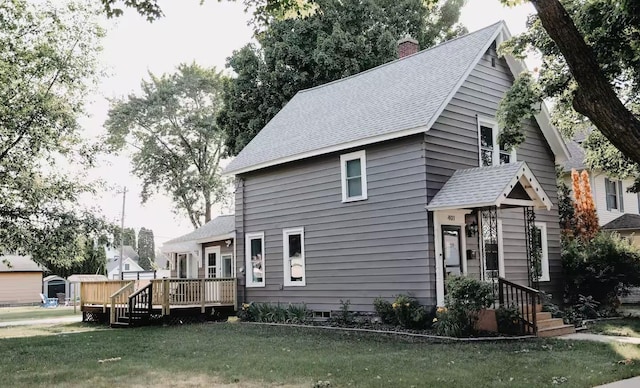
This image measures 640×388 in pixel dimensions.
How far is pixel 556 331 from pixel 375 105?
24.9ft

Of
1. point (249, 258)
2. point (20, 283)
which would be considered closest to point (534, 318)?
point (249, 258)

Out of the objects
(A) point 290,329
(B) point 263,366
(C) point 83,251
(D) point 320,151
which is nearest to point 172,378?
(B) point 263,366

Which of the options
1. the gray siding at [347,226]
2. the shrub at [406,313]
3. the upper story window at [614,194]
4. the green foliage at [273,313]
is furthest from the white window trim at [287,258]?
Answer: the upper story window at [614,194]

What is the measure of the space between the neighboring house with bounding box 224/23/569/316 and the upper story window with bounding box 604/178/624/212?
9.89 meters

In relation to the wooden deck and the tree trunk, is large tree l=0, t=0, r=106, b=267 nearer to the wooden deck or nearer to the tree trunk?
the wooden deck

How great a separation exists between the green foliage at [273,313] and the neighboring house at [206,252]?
2973mm

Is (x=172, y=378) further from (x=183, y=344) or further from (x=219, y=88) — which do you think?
(x=219, y=88)

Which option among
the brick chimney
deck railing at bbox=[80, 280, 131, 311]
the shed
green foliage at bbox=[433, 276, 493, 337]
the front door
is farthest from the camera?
the shed

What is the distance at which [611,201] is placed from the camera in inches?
1096

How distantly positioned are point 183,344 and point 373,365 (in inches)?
193

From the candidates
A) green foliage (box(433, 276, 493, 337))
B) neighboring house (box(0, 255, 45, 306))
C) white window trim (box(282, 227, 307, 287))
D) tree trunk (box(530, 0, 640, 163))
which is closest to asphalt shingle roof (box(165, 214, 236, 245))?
white window trim (box(282, 227, 307, 287))

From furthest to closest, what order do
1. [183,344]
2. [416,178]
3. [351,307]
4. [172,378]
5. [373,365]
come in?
[351,307], [416,178], [183,344], [373,365], [172,378]

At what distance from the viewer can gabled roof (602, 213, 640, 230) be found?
85.5 feet

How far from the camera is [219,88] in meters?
41.8
